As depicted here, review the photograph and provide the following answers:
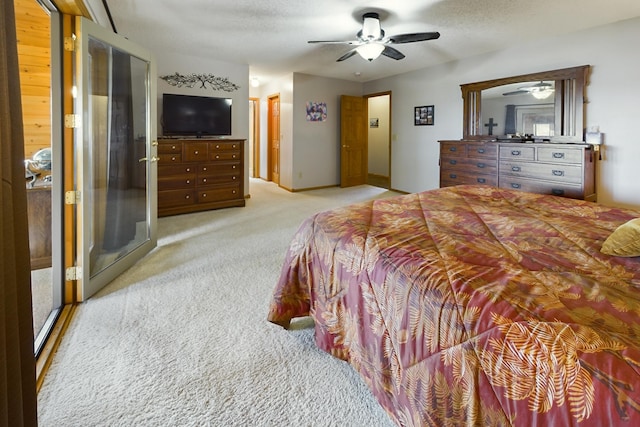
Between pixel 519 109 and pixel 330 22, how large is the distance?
2.86m

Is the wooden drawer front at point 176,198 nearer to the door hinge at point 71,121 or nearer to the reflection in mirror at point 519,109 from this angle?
the door hinge at point 71,121

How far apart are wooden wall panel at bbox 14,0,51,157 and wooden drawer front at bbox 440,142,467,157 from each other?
4.82m

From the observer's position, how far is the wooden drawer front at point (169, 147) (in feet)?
15.8

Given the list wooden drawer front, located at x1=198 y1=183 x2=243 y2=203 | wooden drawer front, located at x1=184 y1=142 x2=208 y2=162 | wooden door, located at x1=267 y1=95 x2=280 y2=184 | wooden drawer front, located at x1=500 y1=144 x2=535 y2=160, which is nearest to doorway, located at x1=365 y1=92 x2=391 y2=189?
wooden door, located at x1=267 y1=95 x2=280 y2=184

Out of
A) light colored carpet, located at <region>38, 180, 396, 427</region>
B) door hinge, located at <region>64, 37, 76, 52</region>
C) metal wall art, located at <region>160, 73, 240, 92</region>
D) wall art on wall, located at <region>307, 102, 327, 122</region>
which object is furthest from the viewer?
wall art on wall, located at <region>307, 102, 327, 122</region>

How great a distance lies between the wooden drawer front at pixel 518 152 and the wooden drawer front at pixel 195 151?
4.06 meters

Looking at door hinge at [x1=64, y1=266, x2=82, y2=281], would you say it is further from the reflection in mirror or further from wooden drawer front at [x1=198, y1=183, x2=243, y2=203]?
the reflection in mirror

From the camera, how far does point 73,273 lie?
243 centimetres

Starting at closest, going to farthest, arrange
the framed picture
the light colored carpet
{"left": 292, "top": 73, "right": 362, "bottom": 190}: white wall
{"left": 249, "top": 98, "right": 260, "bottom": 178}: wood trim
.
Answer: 1. the light colored carpet
2. the framed picture
3. {"left": 292, "top": 73, "right": 362, "bottom": 190}: white wall
4. {"left": 249, "top": 98, "right": 260, "bottom": 178}: wood trim

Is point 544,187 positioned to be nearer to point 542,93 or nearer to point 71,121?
point 542,93

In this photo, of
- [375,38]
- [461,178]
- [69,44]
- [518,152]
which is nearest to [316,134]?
[461,178]

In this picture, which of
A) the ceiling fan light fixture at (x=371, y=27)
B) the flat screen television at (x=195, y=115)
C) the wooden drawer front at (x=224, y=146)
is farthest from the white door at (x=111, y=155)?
the ceiling fan light fixture at (x=371, y=27)

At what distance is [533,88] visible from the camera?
470 cm

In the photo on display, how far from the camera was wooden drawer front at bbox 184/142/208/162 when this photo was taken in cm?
504
